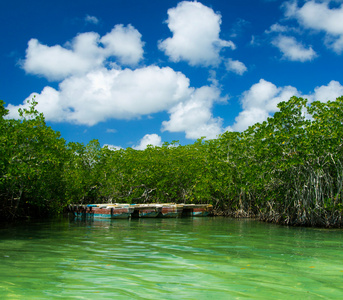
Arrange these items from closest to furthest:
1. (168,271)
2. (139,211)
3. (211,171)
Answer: (168,271) → (139,211) → (211,171)

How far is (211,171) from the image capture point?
22.0 metres

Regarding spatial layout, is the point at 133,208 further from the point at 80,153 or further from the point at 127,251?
the point at 127,251

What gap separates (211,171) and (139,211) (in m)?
6.09

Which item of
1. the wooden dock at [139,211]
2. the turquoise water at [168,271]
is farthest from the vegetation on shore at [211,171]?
the turquoise water at [168,271]

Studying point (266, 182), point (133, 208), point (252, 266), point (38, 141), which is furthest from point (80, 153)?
point (252, 266)

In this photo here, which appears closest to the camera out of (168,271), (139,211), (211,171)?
(168,271)

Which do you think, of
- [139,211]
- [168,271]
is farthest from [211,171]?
[168,271]

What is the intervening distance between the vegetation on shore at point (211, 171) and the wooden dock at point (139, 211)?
3.93 feet

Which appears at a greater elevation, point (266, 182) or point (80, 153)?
point (80, 153)

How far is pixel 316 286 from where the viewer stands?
405 centimetres

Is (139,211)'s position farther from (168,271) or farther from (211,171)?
(168,271)

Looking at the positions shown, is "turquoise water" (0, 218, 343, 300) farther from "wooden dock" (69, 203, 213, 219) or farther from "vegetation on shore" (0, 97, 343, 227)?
"wooden dock" (69, 203, 213, 219)

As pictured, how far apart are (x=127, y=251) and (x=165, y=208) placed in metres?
12.7

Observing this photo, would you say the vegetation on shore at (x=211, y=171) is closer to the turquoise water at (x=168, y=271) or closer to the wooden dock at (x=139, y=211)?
the wooden dock at (x=139, y=211)
